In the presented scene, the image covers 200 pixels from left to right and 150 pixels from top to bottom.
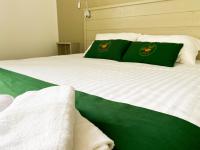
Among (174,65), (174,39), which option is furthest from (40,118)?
(174,39)

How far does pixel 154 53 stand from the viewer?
2.03 metres

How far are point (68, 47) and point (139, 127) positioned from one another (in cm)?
297

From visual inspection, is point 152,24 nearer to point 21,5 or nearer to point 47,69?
point 47,69

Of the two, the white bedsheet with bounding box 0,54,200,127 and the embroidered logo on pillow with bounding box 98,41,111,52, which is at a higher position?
the embroidered logo on pillow with bounding box 98,41,111,52

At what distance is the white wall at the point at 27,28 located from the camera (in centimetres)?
320

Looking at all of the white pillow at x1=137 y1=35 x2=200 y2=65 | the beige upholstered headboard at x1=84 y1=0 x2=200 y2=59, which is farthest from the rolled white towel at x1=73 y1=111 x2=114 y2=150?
the beige upholstered headboard at x1=84 y1=0 x2=200 y2=59

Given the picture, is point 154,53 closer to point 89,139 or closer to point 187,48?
point 187,48

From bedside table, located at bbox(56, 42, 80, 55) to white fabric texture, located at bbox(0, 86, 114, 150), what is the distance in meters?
2.68

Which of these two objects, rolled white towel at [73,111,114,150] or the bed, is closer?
rolled white towel at [73,111,114,150]

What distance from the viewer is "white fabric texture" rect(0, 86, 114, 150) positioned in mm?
578

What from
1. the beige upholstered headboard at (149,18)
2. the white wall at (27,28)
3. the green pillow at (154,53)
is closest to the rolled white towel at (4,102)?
the green pillow at (154,53)

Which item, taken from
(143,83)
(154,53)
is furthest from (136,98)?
(154,53)

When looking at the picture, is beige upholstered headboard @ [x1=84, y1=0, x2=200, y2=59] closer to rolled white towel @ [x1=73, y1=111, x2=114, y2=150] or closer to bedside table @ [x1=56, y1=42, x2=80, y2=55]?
bedside table @ [x1=56, y1=42, x2=80, y2=55]

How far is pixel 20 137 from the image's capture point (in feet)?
1.98
